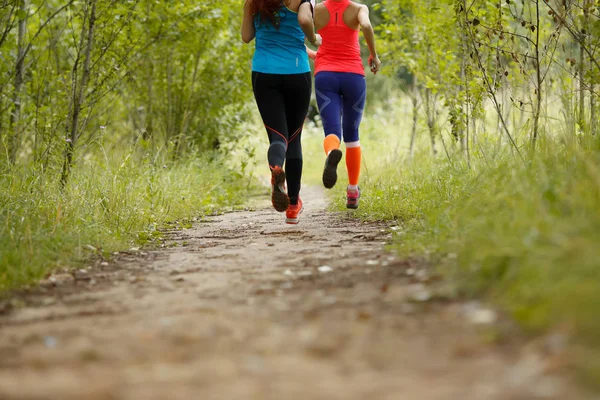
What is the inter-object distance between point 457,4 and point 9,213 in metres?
3.53

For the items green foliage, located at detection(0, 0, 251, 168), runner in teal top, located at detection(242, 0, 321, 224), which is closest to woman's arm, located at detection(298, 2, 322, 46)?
runner in teal top, located at detection(242, 0, 321, 224)

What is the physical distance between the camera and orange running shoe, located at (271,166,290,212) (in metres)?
4.76

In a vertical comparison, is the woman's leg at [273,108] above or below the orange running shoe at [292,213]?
above

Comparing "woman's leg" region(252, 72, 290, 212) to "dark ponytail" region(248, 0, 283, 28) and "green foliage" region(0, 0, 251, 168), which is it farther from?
"green foliage" region(0, 0, 251, 168)

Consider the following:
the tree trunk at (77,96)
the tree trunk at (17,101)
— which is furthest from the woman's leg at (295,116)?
the tree trunk at (17,101)

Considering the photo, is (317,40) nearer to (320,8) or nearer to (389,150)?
(320,8)

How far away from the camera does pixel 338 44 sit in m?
5.25

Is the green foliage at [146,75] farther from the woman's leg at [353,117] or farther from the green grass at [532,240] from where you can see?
the green grass at [532,240]

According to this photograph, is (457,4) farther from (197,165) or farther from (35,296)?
(197,165)

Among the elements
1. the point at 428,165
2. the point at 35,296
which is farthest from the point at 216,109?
the point at 35,296

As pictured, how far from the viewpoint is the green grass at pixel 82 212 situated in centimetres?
358

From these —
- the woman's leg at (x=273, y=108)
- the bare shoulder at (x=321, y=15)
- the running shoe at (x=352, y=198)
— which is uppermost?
the bare shoulder at (x=321, y=15)

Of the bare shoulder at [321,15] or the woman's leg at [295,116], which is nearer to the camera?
the woman's leg at [295,116]

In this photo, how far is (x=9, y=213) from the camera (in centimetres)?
418
